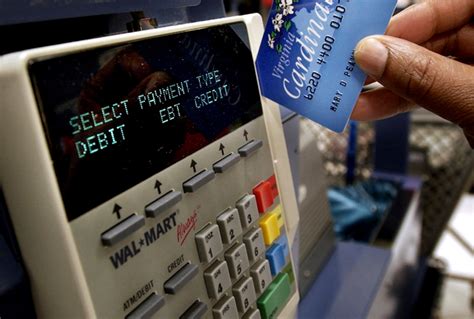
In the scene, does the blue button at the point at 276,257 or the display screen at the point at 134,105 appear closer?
the display screen at the point at 134,105

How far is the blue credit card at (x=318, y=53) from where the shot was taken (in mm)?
431

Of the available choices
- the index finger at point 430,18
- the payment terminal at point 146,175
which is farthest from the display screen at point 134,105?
the index finger at point 430,18

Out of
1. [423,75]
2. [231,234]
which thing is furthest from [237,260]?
[423,75]

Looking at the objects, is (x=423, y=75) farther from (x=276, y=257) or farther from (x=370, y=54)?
(x=276, y=257)

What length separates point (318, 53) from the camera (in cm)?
44

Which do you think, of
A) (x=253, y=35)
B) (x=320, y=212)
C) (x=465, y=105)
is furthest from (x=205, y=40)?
(x=320, y=212)

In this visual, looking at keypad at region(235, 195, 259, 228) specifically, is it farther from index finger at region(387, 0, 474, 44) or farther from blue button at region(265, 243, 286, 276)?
index finger at region(387, 0, 474, 44)

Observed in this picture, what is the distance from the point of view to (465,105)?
484 mm

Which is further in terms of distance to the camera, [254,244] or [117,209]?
[254,244]

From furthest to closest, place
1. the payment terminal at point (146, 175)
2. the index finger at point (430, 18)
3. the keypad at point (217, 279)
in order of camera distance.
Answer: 1. the index finger at point (430, 18)
2. the keypad at point (217, 279)
3. the payment terminal at point (146, 175)

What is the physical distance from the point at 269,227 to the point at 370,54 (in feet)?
0.61

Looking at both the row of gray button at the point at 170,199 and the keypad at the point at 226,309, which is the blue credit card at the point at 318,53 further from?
the keypad at the point at 226,309

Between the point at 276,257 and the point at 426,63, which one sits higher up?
the point at 426,63

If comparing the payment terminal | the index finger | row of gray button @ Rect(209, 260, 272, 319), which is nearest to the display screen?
the payment terminal
